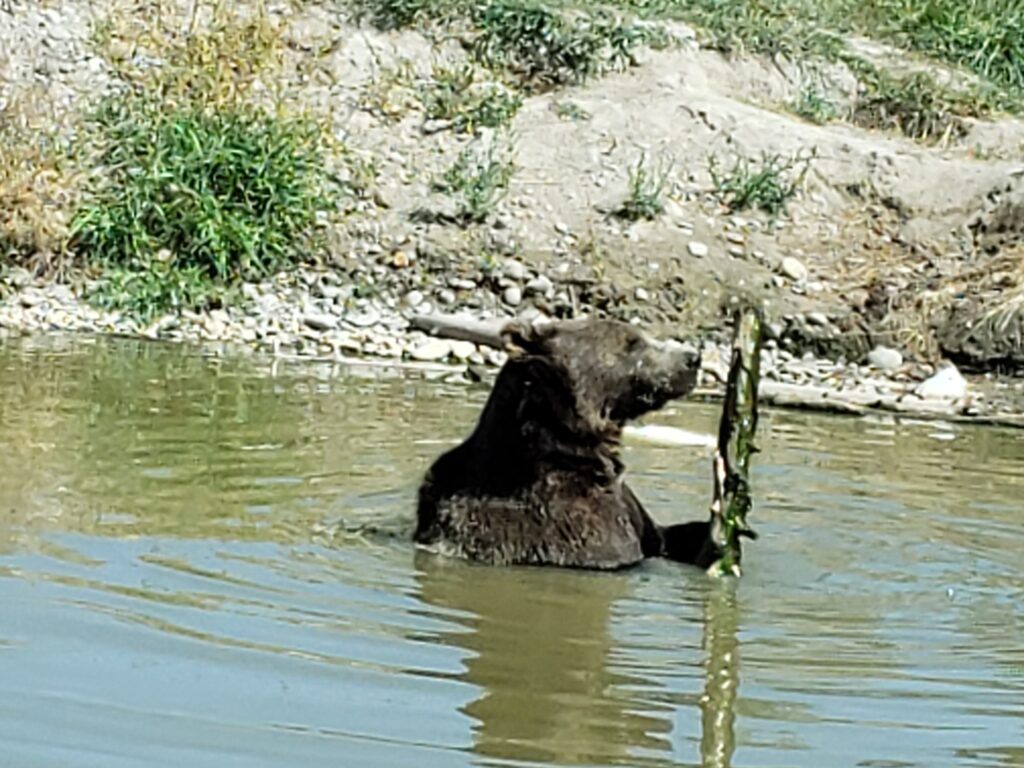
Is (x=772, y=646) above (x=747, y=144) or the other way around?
the other way around

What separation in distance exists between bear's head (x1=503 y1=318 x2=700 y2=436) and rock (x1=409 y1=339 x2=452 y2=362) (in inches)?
221

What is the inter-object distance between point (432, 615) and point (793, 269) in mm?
8976


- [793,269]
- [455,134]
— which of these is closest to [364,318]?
[455,134]

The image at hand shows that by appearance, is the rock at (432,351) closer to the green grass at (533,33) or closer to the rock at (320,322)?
the rock at (320,322)

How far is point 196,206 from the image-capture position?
15.2 m

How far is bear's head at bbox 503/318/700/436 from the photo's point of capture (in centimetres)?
788

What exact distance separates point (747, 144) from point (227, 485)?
27.9ft

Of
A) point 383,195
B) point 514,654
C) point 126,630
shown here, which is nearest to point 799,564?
point 514,654

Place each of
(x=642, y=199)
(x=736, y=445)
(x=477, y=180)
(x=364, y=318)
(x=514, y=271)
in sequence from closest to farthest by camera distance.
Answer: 1. (x=736, y=445)
2. (x=364, y=318)
3. (x=514, y=271)
4. (x=642, y=199)
5. (x=477, y=180)

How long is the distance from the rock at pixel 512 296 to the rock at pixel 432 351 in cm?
82

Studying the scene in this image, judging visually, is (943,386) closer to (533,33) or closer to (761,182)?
(761,182)

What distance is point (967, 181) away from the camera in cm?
1606

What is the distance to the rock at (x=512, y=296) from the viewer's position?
14.7 meters

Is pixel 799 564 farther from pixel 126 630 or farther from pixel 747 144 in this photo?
pixel 747 144
